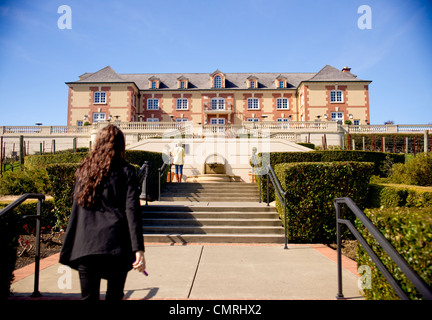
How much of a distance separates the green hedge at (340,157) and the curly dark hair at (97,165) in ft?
31.4

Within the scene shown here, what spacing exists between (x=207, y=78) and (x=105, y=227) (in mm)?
42612

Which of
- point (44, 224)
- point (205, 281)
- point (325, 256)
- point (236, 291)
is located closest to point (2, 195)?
point (44, 224)

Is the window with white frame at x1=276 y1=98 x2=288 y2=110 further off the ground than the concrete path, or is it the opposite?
the window with white frame at x1=276 y1=98 x2=288 y2=110

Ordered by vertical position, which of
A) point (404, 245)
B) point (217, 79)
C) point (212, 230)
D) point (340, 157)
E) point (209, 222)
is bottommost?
point (212, 230)

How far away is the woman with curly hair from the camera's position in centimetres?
224

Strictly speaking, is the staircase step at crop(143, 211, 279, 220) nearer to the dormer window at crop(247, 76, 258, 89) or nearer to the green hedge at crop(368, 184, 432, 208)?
the green hedge at crop(368, 184, 432, 208)

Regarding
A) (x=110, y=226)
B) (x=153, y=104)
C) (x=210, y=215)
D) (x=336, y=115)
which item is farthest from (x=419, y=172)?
(x=153, y=104)

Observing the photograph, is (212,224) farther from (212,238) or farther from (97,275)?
(97,275)

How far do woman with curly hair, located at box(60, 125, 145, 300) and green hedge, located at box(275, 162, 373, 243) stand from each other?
5112 mm

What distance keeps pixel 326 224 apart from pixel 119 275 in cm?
568

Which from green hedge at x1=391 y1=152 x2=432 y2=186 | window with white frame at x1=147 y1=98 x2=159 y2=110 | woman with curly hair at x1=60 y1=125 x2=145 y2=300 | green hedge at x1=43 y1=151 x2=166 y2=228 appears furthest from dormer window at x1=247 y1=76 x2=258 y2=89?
woman with curly hair at x1=60 y1=125 x2=145 y2=300

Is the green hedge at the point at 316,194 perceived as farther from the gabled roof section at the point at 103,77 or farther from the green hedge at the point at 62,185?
the gabled roof section at the point at 103,77

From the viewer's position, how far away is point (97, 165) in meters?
2.42
